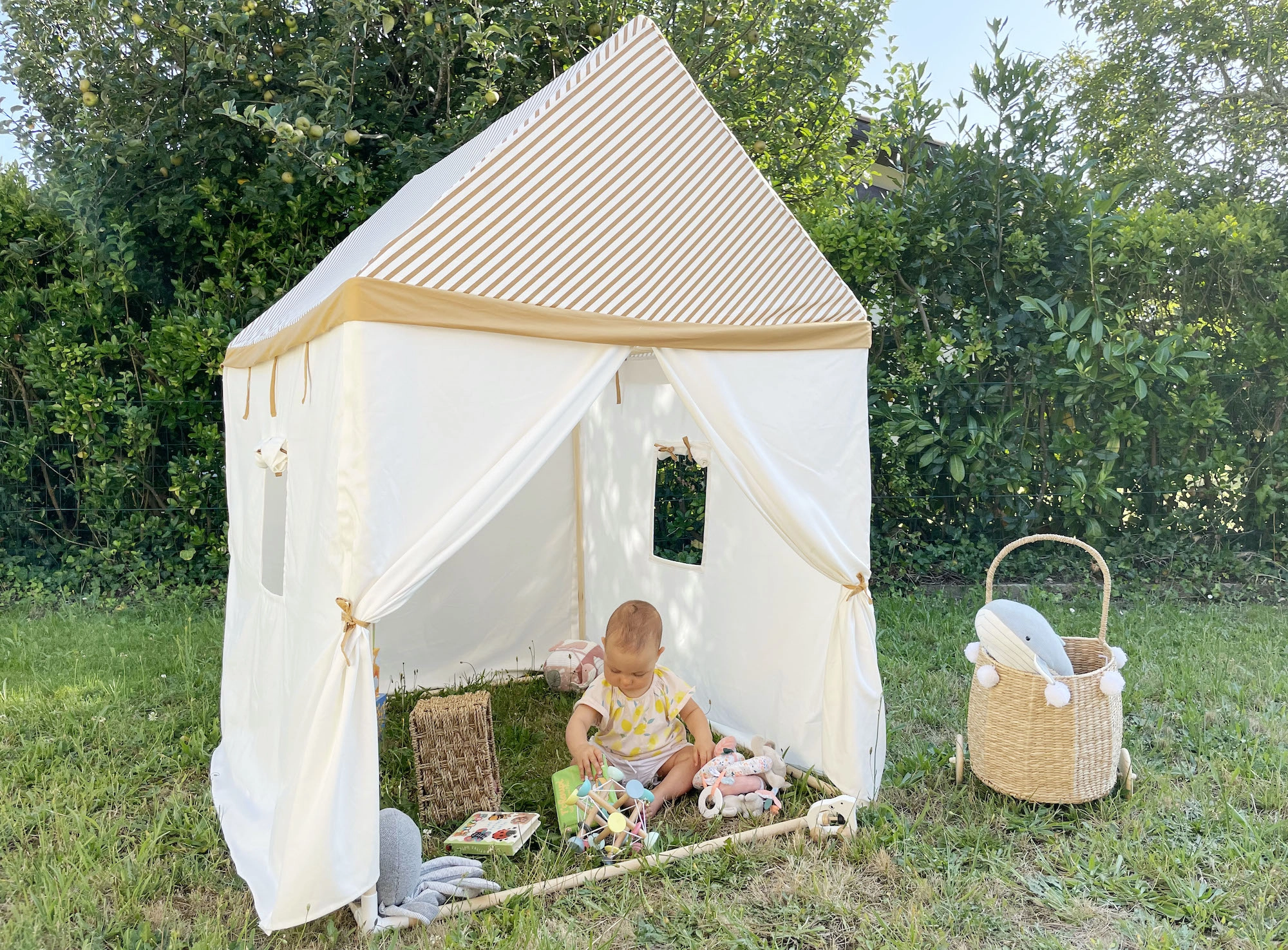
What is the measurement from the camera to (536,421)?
260 cm

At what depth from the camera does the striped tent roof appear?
8.12 ft

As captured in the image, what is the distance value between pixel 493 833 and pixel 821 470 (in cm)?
172

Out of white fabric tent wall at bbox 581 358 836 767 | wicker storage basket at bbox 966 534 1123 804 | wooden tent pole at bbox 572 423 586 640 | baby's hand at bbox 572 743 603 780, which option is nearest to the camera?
wicker storage basket at bbox 966 534 1123 804

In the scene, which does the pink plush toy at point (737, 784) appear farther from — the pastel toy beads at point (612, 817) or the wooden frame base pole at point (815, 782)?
the pastel toy beads at point (612, 817)

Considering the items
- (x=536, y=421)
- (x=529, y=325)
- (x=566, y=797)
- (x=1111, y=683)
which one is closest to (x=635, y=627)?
(x=566, y=797)

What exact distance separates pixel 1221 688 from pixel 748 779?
2569 mm

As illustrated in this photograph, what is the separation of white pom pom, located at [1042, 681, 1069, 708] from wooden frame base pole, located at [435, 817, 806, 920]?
93cm

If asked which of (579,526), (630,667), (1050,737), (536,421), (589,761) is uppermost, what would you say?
(536,421)

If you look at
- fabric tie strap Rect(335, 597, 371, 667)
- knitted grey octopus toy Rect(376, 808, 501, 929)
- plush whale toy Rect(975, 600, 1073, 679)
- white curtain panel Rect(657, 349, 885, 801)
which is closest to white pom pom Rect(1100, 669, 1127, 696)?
plush whale toy Rect(975, 600, 1073, 679)

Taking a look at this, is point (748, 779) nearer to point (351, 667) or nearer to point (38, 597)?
point (351, 667)

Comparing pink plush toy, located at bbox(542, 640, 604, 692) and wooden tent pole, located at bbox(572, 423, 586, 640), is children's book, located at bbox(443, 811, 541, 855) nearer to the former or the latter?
pink plush toy, located at bbox(542, 640, 604, 692)

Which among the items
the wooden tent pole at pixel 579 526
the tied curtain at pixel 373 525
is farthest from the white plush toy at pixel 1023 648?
the wooden tent pole at pixel 579 526

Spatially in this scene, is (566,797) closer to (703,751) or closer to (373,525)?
(703,751)

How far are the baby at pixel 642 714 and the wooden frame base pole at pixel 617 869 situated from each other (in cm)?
40
